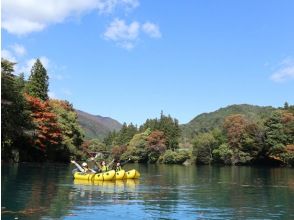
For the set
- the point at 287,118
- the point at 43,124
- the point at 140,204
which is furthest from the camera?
the point at 287,118

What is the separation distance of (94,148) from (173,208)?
14959 centimetres

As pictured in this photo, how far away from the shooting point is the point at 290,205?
25750 millimetres

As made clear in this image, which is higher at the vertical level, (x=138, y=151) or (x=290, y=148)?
(x=138, y=151)

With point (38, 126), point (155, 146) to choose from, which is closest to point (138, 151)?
point (155, 146)

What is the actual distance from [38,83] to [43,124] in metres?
16.2

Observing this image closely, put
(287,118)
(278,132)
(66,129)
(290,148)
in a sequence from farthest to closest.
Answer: (287,118) → (278,132) → (290,148) → (66,129)

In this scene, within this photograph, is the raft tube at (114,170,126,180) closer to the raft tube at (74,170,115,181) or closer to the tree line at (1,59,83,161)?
the raft tube at (74,170,115,181)

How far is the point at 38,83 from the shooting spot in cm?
8888

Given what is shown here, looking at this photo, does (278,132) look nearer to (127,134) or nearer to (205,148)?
(205,148)

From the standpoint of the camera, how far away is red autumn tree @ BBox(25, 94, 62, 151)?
73.9m

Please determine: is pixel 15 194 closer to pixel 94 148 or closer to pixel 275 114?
pixel 275 114

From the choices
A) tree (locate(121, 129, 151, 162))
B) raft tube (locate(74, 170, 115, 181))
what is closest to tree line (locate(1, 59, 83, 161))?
raft tube (locate(74, 170, 115, 181))

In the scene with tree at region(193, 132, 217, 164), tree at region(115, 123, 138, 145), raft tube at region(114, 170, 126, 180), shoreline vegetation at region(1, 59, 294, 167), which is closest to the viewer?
raft tube at region(114, 170, 126, 180)

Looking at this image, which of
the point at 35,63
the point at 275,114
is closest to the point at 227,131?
the point at 275,114
